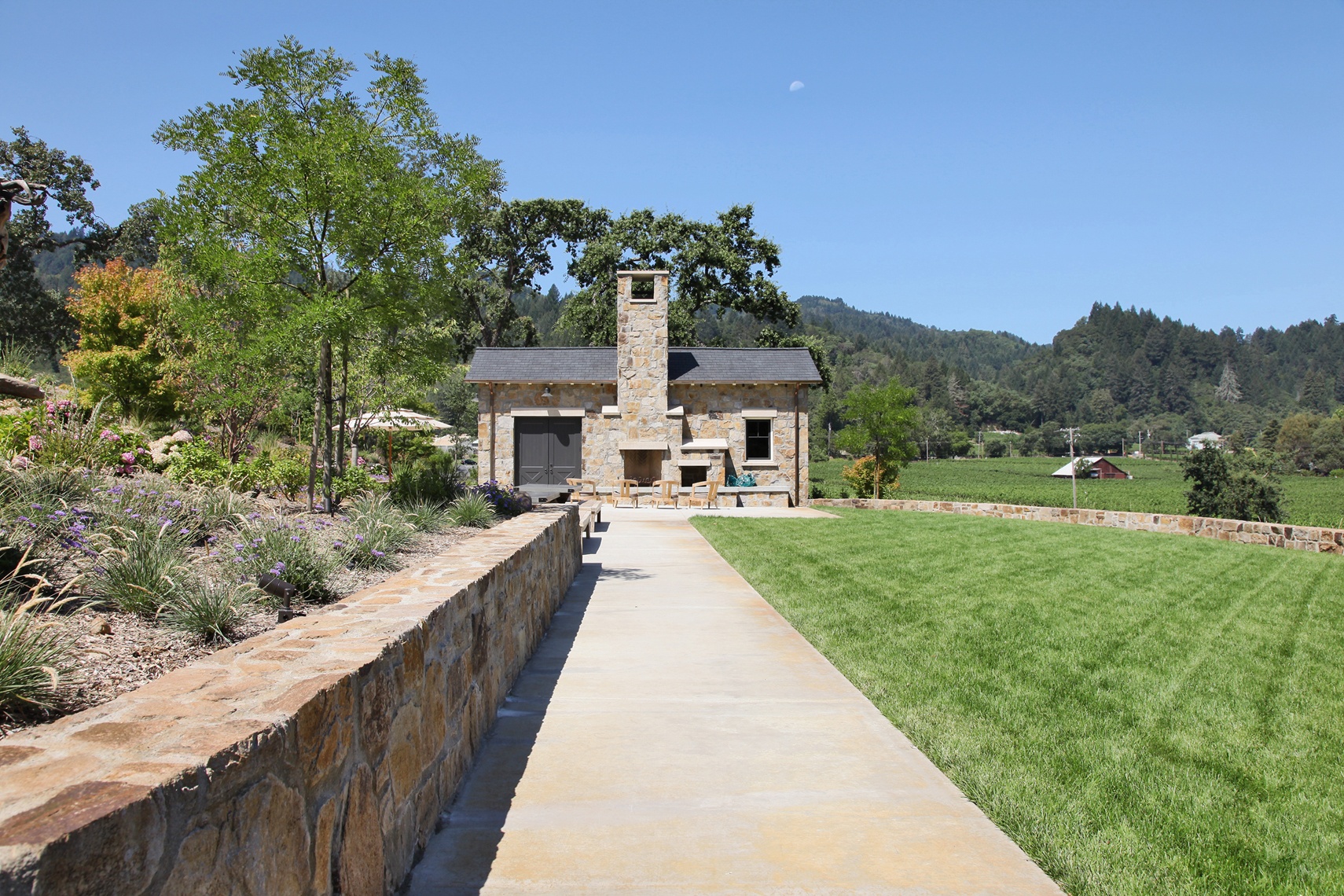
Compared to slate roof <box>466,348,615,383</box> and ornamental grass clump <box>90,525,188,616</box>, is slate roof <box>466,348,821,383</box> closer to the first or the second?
slate roof <box>466,348,615,383</box>

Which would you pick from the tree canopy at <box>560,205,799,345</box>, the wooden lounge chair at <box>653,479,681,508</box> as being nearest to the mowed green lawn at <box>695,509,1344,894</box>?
the wooden lounge chair at <box>653,479,681,508</box>

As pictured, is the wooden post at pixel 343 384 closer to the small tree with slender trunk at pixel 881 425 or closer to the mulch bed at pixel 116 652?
the mulch bed at pixel 116 652

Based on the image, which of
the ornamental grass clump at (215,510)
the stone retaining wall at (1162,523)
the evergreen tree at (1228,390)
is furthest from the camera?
the evergreen tree at (1228,390)

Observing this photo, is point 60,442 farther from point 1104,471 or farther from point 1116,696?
point 1104,471

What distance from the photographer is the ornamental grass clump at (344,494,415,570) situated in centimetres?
650

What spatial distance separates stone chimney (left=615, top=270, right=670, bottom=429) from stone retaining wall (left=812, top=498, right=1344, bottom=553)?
229 inches

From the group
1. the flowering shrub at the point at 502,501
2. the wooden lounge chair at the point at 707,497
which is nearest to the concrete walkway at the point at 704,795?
the flowering shrub at the point at 502,501

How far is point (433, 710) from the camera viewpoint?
132 inches

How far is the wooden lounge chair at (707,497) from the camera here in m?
22.2

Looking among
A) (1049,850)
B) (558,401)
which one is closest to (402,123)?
(1049,850)

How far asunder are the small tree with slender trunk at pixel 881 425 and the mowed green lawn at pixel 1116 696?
16.9 meters

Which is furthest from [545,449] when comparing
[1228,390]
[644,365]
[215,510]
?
[1228,390]

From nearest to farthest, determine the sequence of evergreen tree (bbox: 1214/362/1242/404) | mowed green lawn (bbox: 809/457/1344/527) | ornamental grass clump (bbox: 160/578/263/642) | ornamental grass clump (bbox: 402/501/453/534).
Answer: ornamental grass clump (bbox: 160/578/263/642) → ornamental grass clump (bbox: 402/501/453/534) → mowed green lawn (bbox: 809/457/1344/527) → evergreen tree (bbox: 1214/362/1242/404)

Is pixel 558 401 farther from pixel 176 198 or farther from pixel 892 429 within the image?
pixel 176 198
